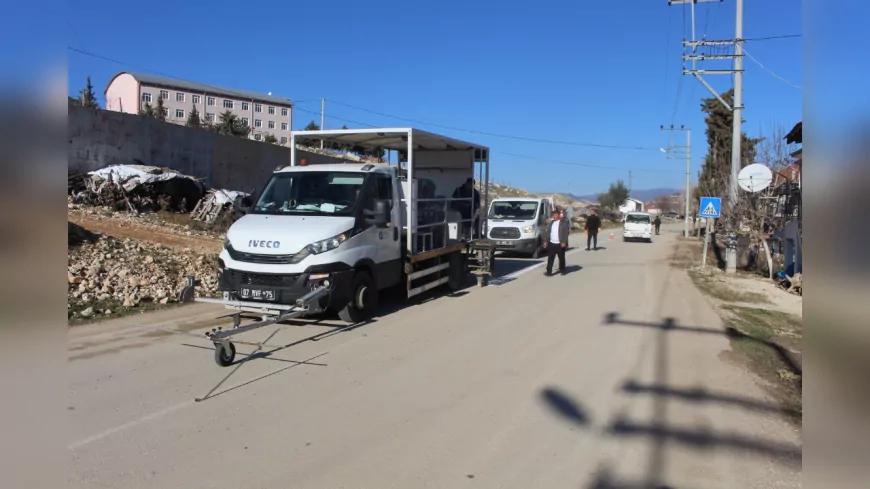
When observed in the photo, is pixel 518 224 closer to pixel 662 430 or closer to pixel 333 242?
pixel 333 242

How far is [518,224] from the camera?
1995 cm

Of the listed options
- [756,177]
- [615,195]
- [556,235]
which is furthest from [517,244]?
[615,195]

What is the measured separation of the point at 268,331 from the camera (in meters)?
8.07

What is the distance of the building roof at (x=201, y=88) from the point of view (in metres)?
66.7

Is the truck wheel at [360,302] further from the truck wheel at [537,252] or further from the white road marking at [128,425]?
the truck wheel at [537,252]

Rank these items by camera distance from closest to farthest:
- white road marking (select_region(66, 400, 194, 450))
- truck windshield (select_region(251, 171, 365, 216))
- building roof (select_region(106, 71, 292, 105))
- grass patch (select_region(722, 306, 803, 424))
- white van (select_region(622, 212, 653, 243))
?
white road marking (select_region(66, 400, 194, 450)) < grass patch (select_region(722, 306, 803, 424)) < truck windshield (select_region(251, 171, 365, 216)) < white van (select_region(622, 212, 653, 243)) < building roof (select_region(106, 71, 292, 105))

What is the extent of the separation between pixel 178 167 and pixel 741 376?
19520 millimetres

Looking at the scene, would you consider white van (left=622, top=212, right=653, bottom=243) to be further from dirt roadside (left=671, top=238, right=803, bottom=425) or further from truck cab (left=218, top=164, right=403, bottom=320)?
truck cab (left=218, top=164, right=403, bottom=320)

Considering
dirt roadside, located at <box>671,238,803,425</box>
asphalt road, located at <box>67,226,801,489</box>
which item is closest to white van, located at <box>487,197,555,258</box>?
dirt roadside, located at <box>671,238,803,425</box>

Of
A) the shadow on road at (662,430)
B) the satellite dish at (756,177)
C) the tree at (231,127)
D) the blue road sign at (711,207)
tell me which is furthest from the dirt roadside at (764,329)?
the tree at (231,127)

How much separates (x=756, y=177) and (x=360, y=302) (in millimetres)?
10026

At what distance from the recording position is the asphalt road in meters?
4.02

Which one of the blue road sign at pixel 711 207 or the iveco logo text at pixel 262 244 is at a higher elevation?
the blue road sign at pixel 711 207
